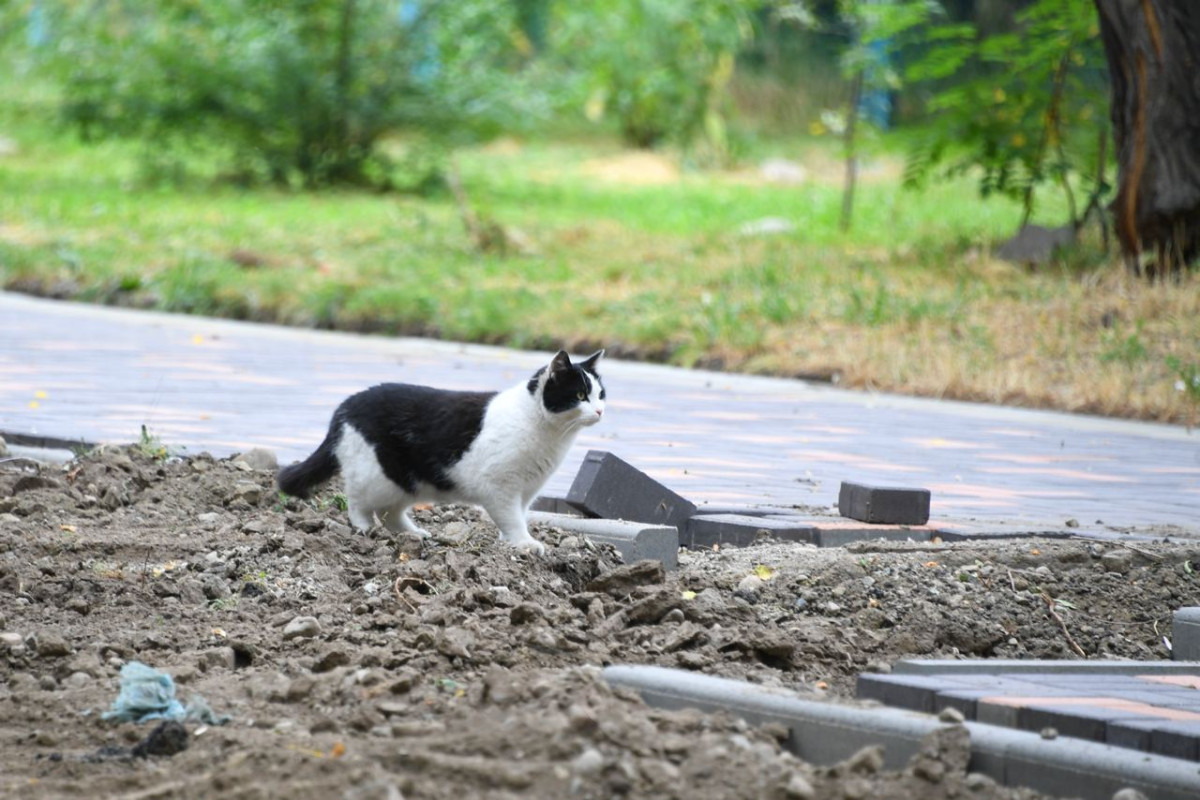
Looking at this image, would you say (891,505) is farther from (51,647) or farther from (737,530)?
(51,647)

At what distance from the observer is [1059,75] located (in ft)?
44.4

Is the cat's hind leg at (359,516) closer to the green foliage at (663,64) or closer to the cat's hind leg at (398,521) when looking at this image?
the cat's hind leg at (398,521)

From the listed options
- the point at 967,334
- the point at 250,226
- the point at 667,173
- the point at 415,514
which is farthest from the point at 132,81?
the point at 415,514

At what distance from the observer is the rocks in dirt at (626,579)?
455 cm

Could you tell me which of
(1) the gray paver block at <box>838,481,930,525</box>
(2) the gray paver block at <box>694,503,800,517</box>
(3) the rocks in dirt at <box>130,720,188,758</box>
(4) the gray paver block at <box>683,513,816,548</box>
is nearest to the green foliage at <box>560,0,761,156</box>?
(2) the gray paver block at <box>694,503,800,517</box>

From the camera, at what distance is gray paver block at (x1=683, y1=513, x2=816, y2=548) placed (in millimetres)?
5484

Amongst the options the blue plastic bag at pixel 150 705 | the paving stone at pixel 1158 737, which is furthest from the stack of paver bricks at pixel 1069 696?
the blue plastic bag at pixel 150 705

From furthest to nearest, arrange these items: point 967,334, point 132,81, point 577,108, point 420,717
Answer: point 577,108
point 132,81
point 967,334
point 420,717

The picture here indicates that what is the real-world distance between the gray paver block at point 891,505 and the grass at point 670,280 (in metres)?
4.14

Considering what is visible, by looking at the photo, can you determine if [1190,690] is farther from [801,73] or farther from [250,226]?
[801,73]

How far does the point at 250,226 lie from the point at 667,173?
31.0 ft

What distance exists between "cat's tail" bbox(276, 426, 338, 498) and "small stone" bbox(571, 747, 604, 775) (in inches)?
101

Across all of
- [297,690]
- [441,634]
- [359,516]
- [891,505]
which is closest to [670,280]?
[891,505]

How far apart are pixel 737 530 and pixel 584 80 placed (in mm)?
20706
